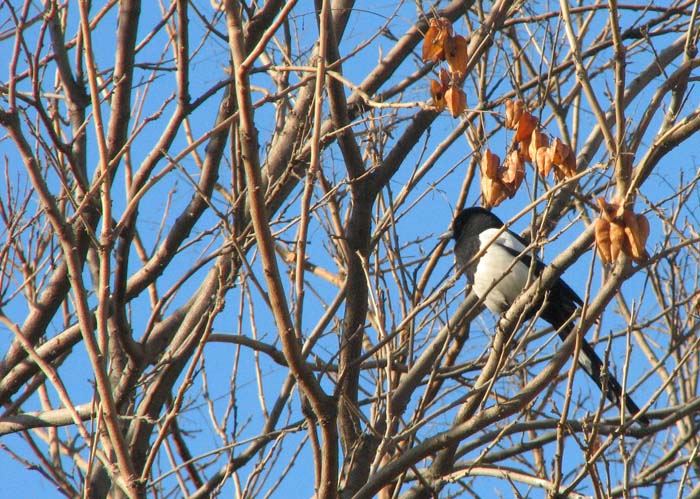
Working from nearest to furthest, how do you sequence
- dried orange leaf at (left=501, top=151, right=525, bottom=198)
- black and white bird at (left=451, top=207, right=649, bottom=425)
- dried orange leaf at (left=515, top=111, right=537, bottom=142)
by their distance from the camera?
dried orange leaf at (left=515, top=111, right=537, bottom=142), dried orange leaf at (left=501, top=151, right=525, bottom=198), black and white bird at (left=451, top=207, right=649, bottom=425)

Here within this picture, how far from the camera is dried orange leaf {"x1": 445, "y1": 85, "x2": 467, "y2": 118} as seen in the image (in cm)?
300

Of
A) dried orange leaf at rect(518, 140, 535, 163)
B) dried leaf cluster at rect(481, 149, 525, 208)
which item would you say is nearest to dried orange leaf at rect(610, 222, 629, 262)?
dried orange leaf at rect(518, 140, 535, 163)

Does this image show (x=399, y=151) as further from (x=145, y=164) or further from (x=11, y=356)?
(x=11, y=356)

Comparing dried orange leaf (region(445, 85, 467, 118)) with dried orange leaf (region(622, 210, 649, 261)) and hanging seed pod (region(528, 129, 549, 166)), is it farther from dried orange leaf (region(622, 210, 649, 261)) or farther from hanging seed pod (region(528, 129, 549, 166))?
dried orange leaf (region(622, 210, 649, 261))

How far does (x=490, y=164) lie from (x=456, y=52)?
0.40m

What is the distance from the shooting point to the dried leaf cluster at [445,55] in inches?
123

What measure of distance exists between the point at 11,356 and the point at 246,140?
2.09m

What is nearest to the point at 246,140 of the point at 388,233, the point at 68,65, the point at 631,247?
the point at 631,247

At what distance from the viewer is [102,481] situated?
4070 millimetres

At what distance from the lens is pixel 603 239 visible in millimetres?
2768

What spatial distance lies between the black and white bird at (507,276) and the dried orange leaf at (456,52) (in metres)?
1.75

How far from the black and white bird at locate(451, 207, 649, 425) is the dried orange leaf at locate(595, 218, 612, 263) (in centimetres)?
194

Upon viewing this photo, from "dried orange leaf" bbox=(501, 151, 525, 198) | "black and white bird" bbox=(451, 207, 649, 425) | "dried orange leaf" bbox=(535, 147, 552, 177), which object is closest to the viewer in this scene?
"dried orange leaf" bbox=(535, 147, 552, 177)

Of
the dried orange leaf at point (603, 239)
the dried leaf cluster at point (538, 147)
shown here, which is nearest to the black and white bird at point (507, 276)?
the dried leaf cluster at point (538, 147)
